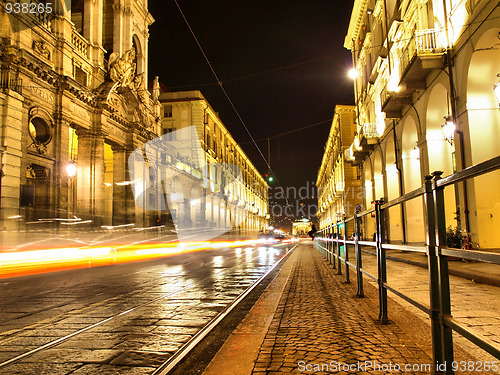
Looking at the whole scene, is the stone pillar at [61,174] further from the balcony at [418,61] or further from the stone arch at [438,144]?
the stone arch at [438,144]

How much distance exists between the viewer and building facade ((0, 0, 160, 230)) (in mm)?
17984

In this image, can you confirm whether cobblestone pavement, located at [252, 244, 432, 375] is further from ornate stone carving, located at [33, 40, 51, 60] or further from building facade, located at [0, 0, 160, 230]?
ornate stone carving, located at [33, 40, 51, 60]

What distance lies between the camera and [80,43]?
2589 centimetres

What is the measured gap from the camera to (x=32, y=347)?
4172 mm

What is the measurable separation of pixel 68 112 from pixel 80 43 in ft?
19.7

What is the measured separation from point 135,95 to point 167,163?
8.52 meters

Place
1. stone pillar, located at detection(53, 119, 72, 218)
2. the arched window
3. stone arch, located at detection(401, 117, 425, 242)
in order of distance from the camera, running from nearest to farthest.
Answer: stone arch, located at detection(401, 117, 425, 242) → stone pillar, located at detection(53, 119, 72, 218) → the arched window

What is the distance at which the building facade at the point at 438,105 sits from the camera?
11.5 meters

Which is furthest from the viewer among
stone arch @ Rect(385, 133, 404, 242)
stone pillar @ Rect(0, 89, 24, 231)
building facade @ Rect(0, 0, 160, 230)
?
stone arch @ Rect(385, 133, 404, 242)

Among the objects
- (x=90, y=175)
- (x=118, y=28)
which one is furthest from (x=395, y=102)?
(x=118, y=28)

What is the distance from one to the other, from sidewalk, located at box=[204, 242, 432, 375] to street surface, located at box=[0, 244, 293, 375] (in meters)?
0.76

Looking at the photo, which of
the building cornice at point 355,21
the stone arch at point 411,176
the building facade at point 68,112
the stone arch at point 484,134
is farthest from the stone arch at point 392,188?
the building facade at point 68,112

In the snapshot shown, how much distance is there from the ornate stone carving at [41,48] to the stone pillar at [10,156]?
13.0 feet

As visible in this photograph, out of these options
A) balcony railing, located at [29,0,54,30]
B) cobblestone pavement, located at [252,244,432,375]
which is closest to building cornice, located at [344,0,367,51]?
balcony railing, located at [29,0,54,30]
